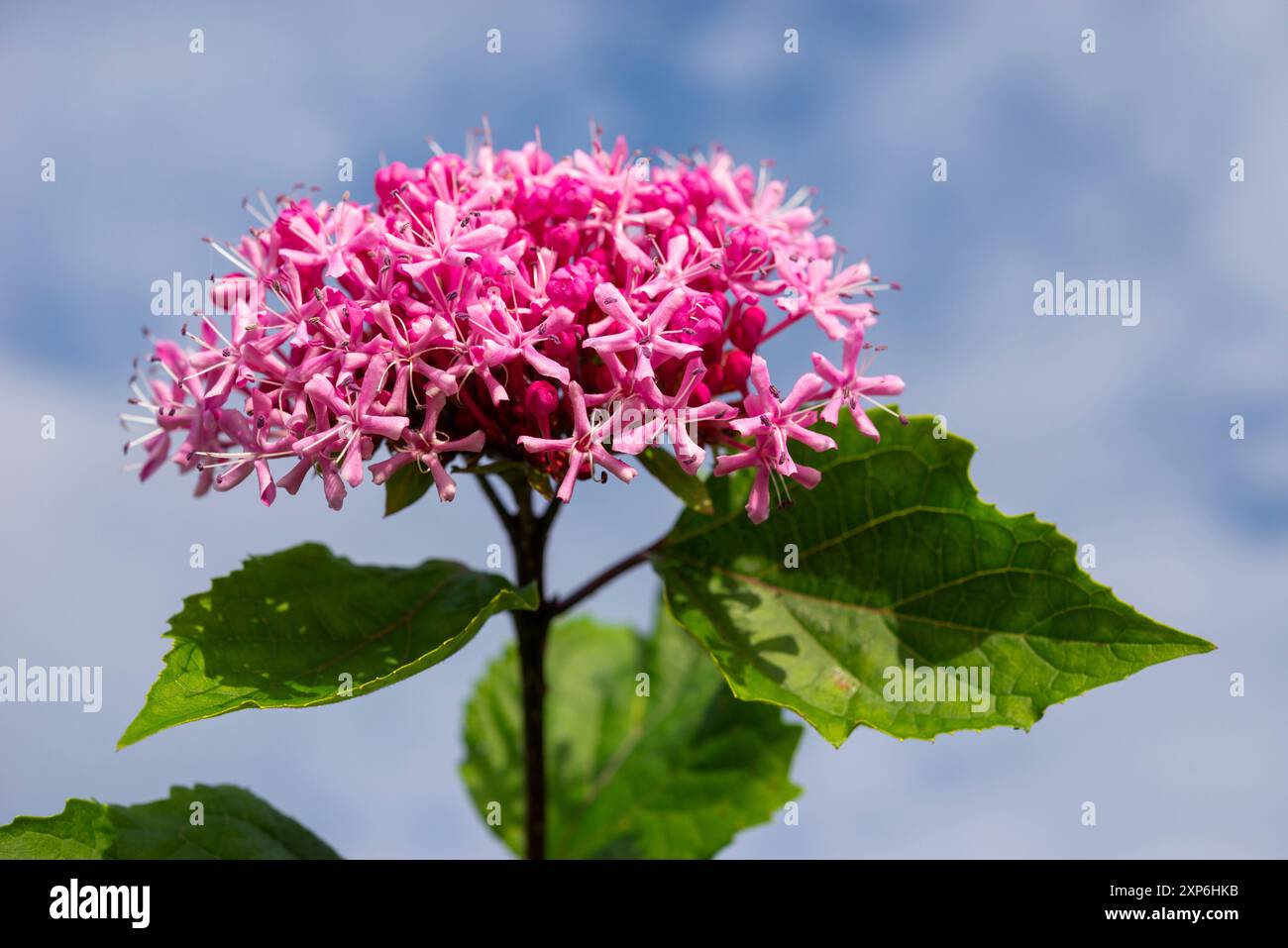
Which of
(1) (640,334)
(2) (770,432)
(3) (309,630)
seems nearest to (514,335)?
(1) (640,334)

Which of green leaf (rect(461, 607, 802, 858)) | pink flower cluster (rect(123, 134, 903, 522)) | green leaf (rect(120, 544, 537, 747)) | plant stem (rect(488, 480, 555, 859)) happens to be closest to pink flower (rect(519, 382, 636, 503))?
pink flower cluster (rect(123, 134, 903, 522))

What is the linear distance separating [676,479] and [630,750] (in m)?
2.64

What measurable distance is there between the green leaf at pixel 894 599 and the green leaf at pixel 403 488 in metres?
1.06

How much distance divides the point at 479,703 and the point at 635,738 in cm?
100

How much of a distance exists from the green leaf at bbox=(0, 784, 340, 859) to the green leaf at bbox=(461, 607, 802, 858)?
161 cm

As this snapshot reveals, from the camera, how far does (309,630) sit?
4051 mm

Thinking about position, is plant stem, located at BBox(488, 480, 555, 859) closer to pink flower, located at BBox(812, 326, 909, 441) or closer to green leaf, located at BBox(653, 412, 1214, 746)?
green leaf, located at BBox(653, 412, 1214, 746)

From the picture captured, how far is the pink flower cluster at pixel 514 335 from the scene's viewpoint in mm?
3467

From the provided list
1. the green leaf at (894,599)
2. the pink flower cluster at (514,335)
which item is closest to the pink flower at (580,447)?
the pink flower cluster at (514,335)

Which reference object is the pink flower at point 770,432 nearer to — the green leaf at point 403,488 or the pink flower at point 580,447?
the pink flower at point 580,447
